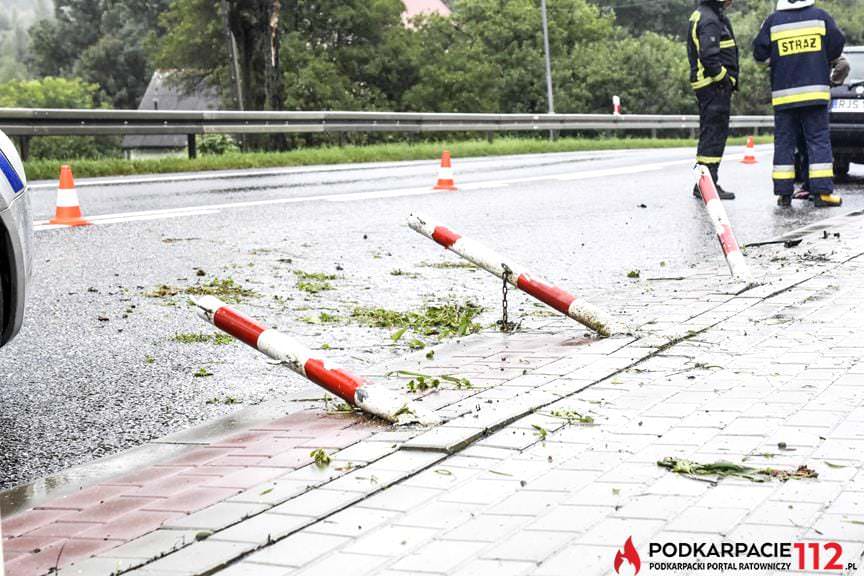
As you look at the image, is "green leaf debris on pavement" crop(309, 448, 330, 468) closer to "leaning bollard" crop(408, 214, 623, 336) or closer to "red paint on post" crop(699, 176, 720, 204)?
"leaning bollard" crop(408, 214, 623, 336)

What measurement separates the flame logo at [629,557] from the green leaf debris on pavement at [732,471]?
637 millimetres

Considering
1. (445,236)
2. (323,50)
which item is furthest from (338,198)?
(323,50)

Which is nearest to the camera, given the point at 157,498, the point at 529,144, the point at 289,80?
the point at 157,498

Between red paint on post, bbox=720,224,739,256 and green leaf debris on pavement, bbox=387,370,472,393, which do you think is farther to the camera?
red paint on post, bbox=720,224,739,256

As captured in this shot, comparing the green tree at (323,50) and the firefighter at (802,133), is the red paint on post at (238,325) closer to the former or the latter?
the firefighter at (802,133)

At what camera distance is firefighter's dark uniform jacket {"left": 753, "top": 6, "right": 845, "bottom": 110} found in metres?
11.6

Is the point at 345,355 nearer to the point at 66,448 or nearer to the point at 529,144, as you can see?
the point at 66,448

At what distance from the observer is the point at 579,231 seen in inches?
418

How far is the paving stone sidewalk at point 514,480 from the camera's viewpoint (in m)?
3.16

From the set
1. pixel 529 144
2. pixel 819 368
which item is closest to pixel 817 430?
pixel 819 368

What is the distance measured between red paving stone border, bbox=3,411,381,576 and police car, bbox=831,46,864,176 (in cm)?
1138

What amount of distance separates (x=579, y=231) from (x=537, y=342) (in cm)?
489

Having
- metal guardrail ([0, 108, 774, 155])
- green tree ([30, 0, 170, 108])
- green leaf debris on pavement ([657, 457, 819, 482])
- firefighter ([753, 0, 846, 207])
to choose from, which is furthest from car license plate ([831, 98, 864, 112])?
green tree ([30, 0, 170, 108])

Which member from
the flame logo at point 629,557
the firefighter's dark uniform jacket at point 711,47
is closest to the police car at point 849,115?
the firefighter's dark uniform jacket at point 711,47
